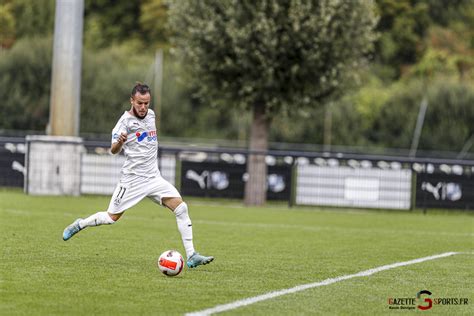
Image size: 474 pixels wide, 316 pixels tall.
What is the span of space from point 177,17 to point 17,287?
70.2 feet

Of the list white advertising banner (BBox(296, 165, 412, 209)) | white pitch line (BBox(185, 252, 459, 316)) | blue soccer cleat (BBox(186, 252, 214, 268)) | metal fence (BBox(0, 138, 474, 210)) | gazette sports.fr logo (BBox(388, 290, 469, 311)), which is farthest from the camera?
white advertising banner (BBox(296, 165, 412, 209))

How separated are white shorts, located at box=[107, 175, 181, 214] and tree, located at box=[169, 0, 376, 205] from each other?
52.2 feet

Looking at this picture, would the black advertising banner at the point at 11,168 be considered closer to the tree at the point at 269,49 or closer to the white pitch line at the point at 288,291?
the tree at the point at 269,49

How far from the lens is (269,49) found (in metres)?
29.3

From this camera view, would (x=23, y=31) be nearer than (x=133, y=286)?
No

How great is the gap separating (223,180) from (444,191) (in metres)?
5.88

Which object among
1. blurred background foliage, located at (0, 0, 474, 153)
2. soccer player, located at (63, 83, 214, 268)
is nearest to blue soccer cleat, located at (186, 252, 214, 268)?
soccer player, located at (63, 83, 214, 268)

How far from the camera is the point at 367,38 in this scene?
99.9 feet

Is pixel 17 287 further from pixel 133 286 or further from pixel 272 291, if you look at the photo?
pixel 272 291

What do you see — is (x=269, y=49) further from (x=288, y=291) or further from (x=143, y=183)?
(x=288, y=291)

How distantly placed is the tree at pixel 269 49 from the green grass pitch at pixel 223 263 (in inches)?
267

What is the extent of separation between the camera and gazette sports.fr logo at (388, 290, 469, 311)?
999 centimetres

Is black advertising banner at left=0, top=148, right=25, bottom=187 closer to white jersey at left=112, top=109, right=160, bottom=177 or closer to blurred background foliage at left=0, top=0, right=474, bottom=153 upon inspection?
white jersey at left=112, top=109, right=160, bottom=177

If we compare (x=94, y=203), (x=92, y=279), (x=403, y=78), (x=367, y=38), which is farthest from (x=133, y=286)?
(x=403, y=78)
